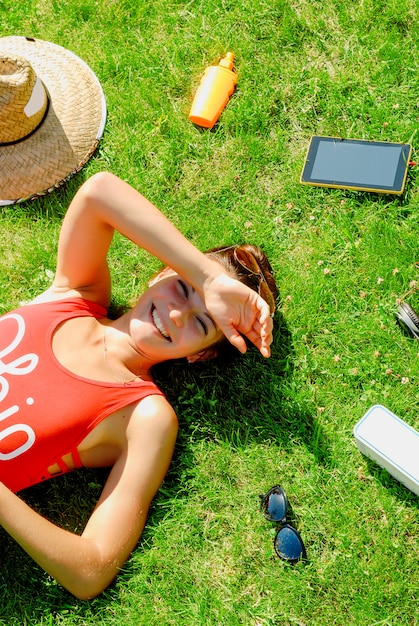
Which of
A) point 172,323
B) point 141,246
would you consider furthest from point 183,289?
point 141,246

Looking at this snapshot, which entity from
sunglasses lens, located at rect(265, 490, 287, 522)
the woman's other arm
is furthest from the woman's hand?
sunglasses lens, located at rect(265, 490, 287, 522)

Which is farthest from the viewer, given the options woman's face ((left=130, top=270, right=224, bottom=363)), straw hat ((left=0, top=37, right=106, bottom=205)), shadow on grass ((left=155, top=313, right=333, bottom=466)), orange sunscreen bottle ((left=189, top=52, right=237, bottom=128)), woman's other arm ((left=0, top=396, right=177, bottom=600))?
orange sunscreen bottle ((left=189, top=52, right=237, bottom=128))

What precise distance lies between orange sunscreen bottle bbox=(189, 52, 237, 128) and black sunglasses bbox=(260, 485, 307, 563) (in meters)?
2.67

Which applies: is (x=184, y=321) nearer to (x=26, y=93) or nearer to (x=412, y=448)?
(x=412, y=448)

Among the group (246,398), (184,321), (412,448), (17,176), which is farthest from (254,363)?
(17,176)

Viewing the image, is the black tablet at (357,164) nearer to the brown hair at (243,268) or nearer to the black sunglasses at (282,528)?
the brown hair at (243,268)

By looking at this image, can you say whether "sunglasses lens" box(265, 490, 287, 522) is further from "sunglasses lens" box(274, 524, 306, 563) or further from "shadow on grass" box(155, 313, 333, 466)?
"shadow on grass" box(155, 313, 333, 466)

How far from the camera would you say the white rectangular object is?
4035 millimetres

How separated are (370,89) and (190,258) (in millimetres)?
2166

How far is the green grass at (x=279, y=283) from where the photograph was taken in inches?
163

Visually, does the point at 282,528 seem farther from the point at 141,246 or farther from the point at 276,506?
the point at 141,246

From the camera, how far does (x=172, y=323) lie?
3961 mm

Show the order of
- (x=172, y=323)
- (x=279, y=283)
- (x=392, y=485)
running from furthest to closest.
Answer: (x=279, y=283) → (x=392, y=485) → (x=172, y=323)

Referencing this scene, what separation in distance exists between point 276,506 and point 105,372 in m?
1.27
